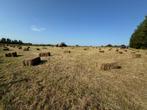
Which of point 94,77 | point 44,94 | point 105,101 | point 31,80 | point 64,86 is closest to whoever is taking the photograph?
point 105,101

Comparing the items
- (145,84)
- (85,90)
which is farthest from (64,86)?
(145,84)

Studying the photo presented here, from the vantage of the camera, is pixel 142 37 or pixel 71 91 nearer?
pixel 71 91

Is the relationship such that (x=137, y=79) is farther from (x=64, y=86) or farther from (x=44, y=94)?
(x=44, y=94)

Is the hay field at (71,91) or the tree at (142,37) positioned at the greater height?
the tree at (142,37)

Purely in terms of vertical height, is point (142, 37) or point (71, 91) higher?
point (142, 37)

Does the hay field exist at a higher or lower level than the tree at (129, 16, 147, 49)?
lower

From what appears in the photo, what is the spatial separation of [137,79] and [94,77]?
2.56 meters

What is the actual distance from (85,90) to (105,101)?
127 cm

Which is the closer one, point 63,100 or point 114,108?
point 114,108

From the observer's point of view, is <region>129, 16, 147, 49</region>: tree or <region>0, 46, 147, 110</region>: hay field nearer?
<region>0, 46, 147, 110</region>: hay field

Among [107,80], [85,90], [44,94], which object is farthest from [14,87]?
[107,80]

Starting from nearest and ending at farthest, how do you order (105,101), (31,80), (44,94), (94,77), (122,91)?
(105,101)
(44,94)
(122,91)
(31,80)
(94,77)

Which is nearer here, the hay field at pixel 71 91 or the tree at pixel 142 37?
the hay field at pixel 71 91

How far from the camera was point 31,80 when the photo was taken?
8.41 m
